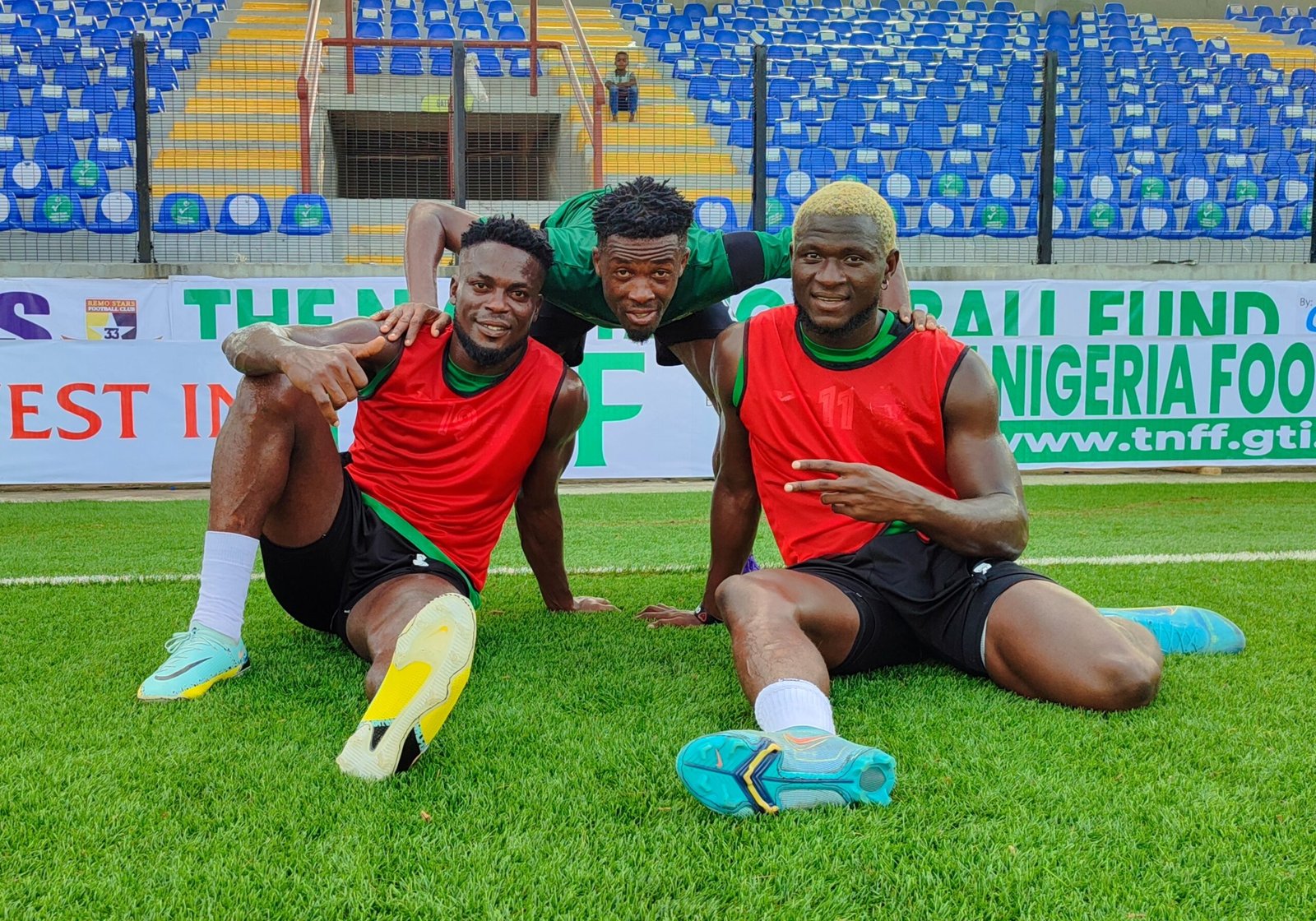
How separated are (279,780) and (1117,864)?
5.28 feet

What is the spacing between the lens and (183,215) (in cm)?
935

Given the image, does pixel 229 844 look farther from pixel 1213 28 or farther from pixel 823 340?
pixel 1213 28

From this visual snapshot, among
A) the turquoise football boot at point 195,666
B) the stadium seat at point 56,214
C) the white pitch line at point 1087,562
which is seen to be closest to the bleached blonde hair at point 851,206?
the turquoise football boot at point 195,666

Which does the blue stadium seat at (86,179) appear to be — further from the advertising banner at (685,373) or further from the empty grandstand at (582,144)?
the advertising banner at (685,373)

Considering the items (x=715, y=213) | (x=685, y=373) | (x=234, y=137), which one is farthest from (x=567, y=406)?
(x=234, y=137)

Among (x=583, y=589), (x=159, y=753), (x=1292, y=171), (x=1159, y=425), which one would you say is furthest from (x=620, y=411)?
(x=1292, y=171)

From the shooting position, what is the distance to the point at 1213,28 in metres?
18.9

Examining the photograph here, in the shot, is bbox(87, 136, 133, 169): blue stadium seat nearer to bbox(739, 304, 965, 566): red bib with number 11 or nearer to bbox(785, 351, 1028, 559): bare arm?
bbox(739, 304, 965, 566): red bib with number 11

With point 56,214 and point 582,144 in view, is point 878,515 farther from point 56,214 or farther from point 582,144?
point 582,144

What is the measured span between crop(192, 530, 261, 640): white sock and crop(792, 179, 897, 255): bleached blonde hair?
1795mm

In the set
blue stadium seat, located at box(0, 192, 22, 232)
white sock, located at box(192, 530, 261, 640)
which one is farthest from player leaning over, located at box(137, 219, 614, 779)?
blue stadium seat, located at box(0, 192, 22, 232)

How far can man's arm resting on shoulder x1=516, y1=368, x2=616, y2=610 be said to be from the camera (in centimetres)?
347

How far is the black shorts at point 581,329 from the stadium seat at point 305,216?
6.26 metres

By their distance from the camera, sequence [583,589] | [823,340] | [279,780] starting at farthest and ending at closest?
[583,589] → [823,340] → [279,780]
